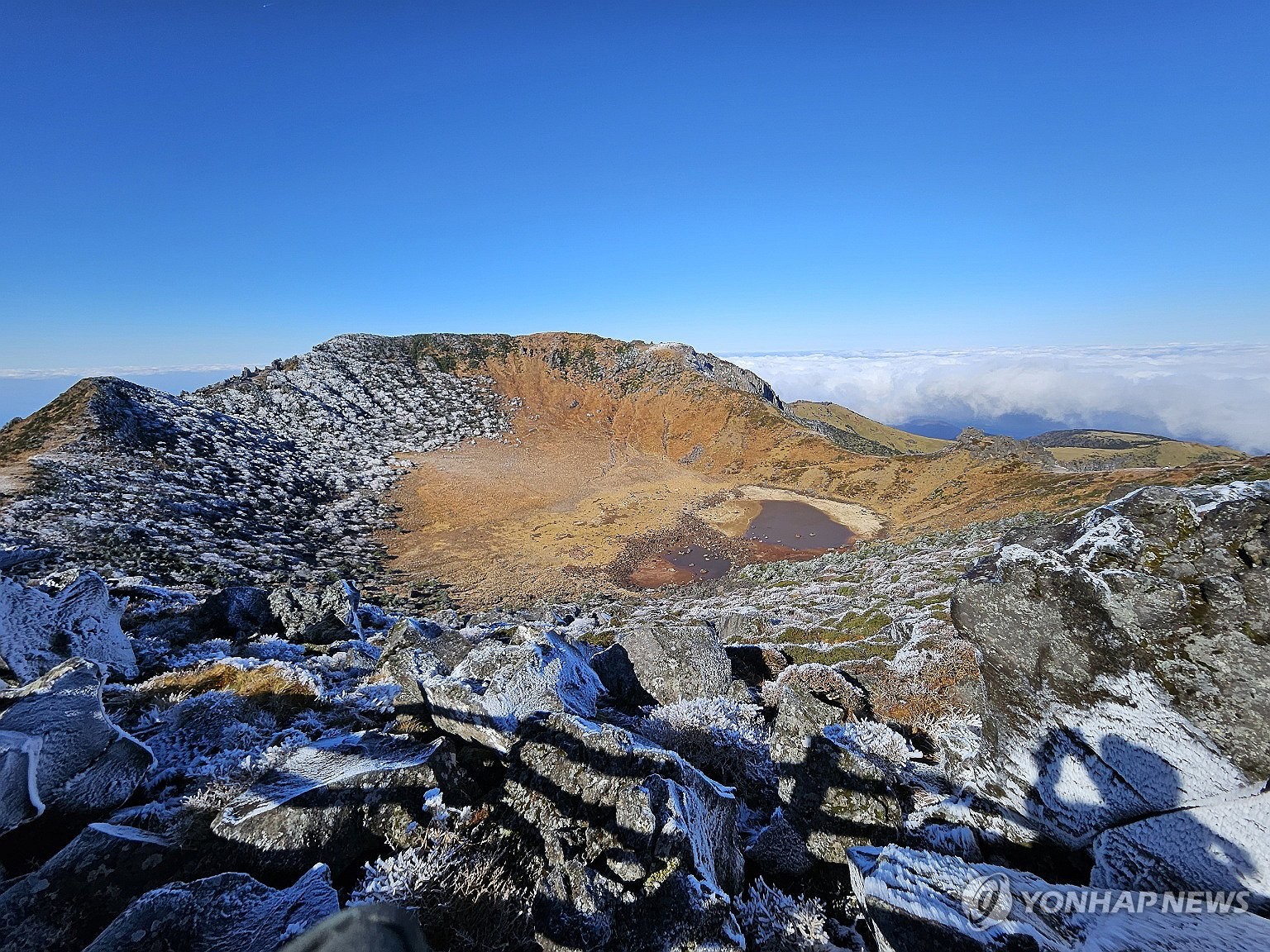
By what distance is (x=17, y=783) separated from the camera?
4.26 metres

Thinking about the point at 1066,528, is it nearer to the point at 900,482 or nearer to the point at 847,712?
the point at 847,712

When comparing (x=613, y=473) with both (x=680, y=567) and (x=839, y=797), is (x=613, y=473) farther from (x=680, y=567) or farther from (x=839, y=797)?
(x=839, y=797)

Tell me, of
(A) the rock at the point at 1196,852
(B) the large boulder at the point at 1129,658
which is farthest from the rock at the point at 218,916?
(B) the large boulder at the point at 1129,658

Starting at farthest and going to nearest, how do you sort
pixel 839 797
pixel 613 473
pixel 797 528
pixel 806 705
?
pixel 613 473
pixel 797 528
pixel 806 705
pixel 839 797

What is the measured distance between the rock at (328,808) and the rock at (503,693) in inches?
33.0

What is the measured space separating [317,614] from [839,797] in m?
13.1

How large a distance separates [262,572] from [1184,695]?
30819mm

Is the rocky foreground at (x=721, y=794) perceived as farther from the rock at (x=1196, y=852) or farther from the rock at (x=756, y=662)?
the rock at (x=756, y=662)

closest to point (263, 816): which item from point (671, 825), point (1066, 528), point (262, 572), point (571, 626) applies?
point (671, 825)

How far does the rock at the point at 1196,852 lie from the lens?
12.0 ft

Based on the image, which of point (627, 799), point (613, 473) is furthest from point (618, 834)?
point (613, 473)

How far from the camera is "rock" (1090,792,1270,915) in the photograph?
367cm

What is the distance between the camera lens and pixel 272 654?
399 inches

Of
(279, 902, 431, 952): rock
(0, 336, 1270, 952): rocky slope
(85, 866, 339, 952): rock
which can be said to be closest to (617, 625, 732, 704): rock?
(0, 336, 1270, 952): rocky slope
